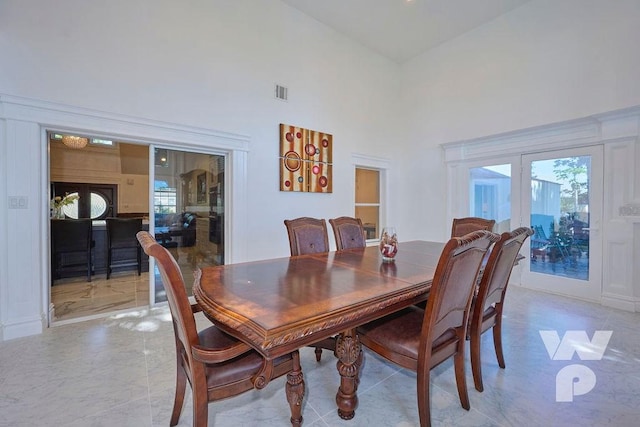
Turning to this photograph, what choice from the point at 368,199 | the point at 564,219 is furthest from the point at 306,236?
the point at 564,219

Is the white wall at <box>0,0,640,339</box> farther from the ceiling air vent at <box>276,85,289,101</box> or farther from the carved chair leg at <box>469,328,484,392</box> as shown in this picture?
the carved chair leg at <box>469,328,484,392</box>

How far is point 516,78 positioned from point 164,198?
504 centimetres

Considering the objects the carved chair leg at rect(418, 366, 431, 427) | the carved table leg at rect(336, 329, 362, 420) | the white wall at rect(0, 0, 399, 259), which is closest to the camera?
the carved chair leg at rect(418, 366, 431, 427)

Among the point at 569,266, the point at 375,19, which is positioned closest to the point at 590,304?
the point at 569,266

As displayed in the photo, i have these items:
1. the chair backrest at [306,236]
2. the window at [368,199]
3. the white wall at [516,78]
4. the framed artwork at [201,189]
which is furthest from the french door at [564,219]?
the framed artwork at [201,189]

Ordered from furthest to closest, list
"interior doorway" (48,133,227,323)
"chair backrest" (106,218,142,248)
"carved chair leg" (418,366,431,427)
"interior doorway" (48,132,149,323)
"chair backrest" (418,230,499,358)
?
"chair backrest" (106,218,142,248) → "interior doorway" (48,132,149,323) → "interior doorway" (48,133,227,323) → "carved chair leg" (418,366,431,427) → "chair backrest" (418,230,499,358)

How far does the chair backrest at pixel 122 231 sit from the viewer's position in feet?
14.6

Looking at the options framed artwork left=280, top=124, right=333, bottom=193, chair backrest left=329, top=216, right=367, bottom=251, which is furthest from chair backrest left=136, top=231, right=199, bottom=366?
framed artwork left=280, top=124, right=333, bottom=193

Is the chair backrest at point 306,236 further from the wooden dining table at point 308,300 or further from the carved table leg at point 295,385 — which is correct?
the carved table leg at point 295,385

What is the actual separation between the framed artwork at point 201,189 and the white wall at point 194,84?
0.52m

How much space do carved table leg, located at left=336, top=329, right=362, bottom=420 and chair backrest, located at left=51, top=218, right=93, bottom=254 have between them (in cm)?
440

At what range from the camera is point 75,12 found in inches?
106

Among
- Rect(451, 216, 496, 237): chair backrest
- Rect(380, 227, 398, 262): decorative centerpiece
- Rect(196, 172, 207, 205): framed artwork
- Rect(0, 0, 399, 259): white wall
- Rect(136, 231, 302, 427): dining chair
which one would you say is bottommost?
Rect(136, 231, 302, 427): dining chair

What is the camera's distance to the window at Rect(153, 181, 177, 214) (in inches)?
128
